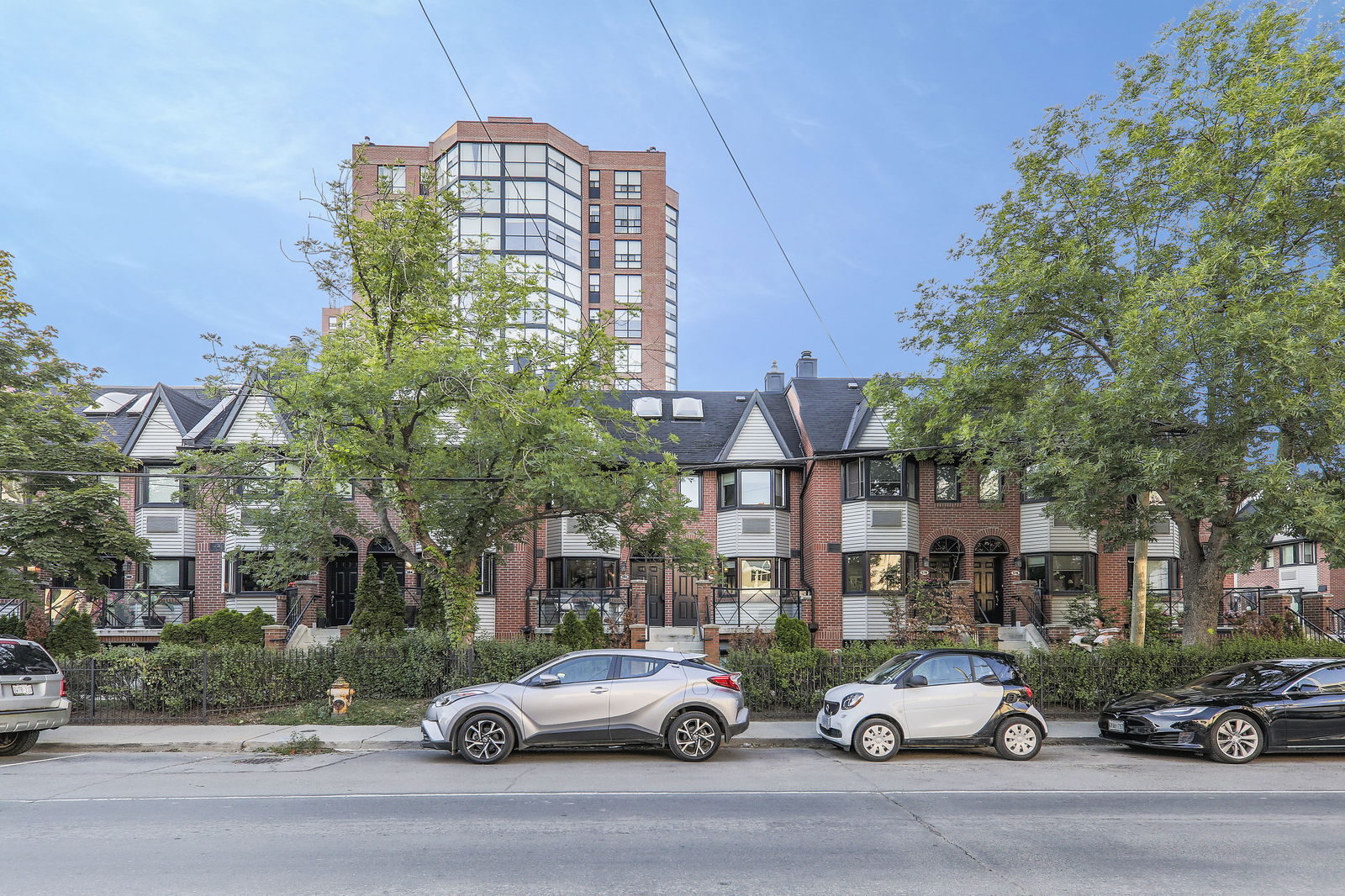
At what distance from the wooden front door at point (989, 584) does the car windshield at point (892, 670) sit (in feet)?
52.4

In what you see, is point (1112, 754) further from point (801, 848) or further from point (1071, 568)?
point (1071, 568)

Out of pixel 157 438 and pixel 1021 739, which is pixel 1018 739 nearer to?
pixel 1021 739

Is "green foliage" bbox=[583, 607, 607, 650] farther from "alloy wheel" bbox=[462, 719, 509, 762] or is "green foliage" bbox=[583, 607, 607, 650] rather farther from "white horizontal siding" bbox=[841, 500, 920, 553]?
"alloy wheel" bbox=[462, 719, 509, 762]

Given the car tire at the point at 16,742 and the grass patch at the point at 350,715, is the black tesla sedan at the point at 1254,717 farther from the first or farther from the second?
the car tire at the point at 16,742

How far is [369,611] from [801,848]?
18.9m

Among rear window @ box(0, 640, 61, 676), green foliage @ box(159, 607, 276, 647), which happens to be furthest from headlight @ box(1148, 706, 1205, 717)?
green foliage @ box(159, 607, 276, 647)

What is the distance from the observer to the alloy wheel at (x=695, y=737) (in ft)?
39.4

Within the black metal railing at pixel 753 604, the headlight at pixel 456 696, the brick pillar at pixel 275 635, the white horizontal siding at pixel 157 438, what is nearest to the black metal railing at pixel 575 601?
the black metal railing at pixel 753 604

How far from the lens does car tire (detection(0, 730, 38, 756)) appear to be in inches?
509

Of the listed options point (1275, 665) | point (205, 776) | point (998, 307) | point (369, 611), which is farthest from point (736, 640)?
point (205, 776)

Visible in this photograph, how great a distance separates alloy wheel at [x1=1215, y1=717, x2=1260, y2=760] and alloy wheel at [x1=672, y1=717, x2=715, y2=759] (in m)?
7.30

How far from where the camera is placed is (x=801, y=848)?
24.0ft

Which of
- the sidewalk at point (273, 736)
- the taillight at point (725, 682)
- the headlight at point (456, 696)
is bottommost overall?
the sidewalk at point (273, 736)

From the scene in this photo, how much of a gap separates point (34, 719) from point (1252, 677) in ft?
60.8
